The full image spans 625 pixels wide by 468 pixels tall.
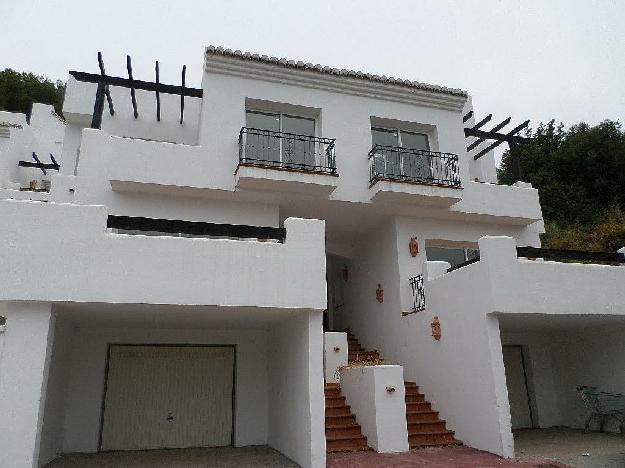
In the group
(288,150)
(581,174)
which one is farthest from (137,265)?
(581,174)

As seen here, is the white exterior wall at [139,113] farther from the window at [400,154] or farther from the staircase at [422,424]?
the staircase at [422,424]

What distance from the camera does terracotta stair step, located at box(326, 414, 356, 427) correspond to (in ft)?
31.1

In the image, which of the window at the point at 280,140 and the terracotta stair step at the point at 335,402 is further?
the window at the point at 280,140

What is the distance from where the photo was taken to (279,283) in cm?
755

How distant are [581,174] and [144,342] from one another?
90.5ft

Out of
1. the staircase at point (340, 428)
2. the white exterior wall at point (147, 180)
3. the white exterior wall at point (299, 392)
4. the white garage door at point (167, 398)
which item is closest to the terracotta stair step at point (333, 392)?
the staircase at point (340, 428)

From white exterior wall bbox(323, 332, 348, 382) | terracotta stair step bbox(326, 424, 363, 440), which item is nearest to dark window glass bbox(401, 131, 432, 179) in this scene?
white exterior wall bbox(323, 332, 348, 382)

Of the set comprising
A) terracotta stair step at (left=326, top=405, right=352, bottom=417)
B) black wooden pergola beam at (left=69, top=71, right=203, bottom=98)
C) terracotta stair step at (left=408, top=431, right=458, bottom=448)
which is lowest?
terracotta stair step at (left=408, top=431, right=458, bottom=448)

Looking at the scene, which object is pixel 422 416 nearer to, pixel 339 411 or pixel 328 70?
pixel 339 411

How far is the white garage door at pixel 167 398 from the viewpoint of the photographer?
376 inches

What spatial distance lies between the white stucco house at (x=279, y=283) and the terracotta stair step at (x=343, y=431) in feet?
0.13

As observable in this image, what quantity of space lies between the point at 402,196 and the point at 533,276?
4.05 meters

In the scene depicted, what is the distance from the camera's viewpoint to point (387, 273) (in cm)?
1298

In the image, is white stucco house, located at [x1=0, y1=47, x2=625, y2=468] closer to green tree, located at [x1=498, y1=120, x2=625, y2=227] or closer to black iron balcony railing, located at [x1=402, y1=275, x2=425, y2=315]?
black iron balcony railing, located at [x1=402, y1=275, x2=425, y2=315]
